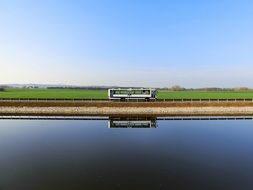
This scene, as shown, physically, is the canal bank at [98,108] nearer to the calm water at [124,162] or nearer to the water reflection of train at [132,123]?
the water reflection of train at [132,123]

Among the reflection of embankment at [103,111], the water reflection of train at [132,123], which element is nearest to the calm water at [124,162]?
the water reflection of train at [132,123]

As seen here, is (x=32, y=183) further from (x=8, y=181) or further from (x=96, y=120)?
(x=96, y=120)

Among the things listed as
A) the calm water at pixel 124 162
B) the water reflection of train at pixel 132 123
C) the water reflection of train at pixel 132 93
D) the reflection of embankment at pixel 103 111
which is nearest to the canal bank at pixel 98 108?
the reflection of embankment at pixel 103 111

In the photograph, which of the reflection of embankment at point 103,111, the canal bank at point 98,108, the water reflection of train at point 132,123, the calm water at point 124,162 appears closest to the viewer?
the calm water at point 124,162

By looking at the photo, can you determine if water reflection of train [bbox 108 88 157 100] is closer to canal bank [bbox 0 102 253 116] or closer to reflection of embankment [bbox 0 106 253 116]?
canal bank [bbox 0 102 253 116]

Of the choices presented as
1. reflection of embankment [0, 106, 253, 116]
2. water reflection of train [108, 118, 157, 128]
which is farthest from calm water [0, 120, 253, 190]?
reflection of embankment [0, 106, 253, 116]

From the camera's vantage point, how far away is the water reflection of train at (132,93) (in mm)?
48534

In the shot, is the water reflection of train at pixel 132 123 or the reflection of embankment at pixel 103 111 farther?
the reflection of embankment at pixel 103 111

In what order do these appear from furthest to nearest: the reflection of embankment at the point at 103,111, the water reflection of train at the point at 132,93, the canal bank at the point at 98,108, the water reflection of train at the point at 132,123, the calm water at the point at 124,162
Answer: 1. the water reflection of train at the point at 132,93
2. the canal bank at the point at 98,108
3. the reflection of embankment at the point at 103,111
4. the water reflection of train at the point at 132,123
5. the calm water at the point at 124,162

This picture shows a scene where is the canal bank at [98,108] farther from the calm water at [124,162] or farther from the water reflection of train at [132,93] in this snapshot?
the calm water at [124,162]

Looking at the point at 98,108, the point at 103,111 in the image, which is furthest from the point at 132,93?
the point at 98,108

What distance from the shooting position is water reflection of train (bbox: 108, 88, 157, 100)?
48534 millimetres

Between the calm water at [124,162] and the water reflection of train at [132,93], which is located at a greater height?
the water reflection of train at [132,93]

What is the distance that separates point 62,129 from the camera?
2988cm
